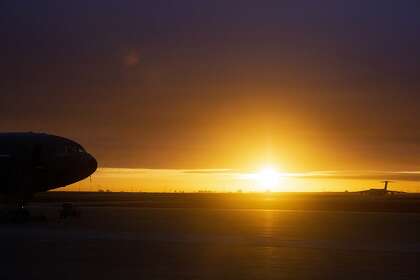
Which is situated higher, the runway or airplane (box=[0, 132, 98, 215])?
airplane (box=[0, 132, 98, 215])

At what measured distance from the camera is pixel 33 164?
158ft

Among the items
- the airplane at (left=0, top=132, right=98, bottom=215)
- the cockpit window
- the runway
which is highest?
the cockpit window

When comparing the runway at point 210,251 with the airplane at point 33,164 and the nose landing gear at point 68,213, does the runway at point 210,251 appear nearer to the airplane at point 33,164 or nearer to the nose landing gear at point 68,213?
the airplane at point 33,164

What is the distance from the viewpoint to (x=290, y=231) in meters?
35.7

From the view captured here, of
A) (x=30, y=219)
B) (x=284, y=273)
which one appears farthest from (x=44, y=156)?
(x=284, y=273)

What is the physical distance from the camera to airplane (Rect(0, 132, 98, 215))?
157 feet

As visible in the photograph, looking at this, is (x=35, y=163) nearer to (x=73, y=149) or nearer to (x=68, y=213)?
(x=73, y=149)

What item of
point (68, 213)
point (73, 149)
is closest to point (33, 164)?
point (73, 149)

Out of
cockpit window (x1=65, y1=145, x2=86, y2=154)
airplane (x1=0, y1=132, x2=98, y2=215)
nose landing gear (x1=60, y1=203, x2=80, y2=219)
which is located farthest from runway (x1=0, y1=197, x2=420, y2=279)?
cockpit window (x1=65, y1=145, x2=86, y2=154)

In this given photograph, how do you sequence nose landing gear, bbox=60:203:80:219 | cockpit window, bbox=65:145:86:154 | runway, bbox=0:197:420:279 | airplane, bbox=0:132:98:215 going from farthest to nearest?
cockpit window, bbox=65:145:86:154 → nose landing gear, bbox=60:203:80:219 → airplane, bbox=0:132:98:215 → runway, bbox=0:197:420:279

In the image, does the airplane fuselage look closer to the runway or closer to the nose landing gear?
the nose landing gear

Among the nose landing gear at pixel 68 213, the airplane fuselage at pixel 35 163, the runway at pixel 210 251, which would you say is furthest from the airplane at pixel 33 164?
the runway at pixel 210 251

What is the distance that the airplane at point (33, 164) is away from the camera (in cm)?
4800

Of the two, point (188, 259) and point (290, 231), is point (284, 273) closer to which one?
point (188, 259)
